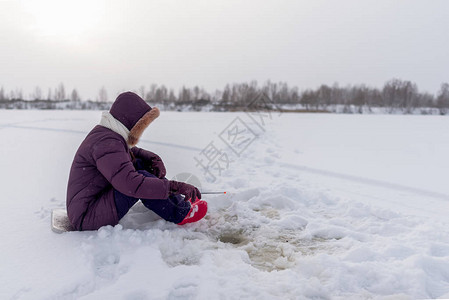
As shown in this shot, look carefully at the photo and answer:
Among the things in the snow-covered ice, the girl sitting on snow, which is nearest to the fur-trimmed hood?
the girl sitting on snow

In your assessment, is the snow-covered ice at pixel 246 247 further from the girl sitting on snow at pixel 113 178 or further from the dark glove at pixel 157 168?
the dark glove at pixel 157 168

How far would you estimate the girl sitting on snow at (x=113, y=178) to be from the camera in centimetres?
178

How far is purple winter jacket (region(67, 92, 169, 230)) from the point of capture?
177 cm

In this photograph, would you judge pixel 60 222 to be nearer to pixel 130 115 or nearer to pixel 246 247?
pixel 130 115

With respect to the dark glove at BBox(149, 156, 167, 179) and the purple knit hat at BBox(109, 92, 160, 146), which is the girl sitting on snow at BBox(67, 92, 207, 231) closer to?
the purple knit hat at BBox(109, 92, 160, 146)

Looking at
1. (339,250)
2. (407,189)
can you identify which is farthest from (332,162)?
(339,250)

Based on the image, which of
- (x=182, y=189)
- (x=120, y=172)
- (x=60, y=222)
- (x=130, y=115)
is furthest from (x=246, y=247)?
(x=60, y=222)

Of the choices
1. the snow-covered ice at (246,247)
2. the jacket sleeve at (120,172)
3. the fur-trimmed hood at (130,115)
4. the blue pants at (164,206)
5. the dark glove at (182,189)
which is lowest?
the snow-covered ice at (246,247)

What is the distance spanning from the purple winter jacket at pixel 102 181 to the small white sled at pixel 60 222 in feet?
0.26

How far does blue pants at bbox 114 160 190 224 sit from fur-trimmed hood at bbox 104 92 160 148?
26 centimetres

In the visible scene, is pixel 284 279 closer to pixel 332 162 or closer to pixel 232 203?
pixel 232 203

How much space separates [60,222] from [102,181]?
1.55 ft

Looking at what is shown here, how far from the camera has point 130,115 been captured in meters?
1.99

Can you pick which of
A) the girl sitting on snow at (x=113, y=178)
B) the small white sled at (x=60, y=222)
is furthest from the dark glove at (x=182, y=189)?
the small white sled at (x=60, y=222)
